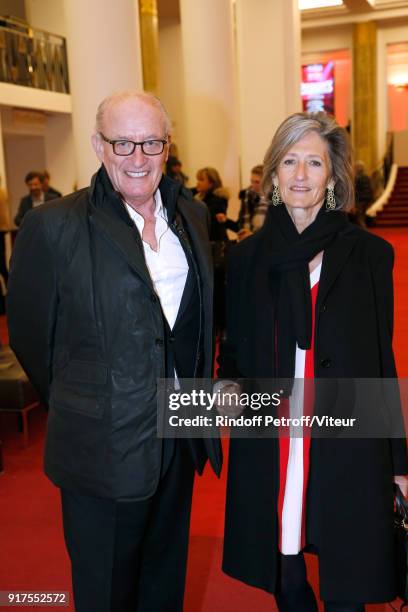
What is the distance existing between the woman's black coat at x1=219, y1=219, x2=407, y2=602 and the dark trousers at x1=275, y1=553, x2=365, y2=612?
0.04 meters

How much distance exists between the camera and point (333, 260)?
2074mm

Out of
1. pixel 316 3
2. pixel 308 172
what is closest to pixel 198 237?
pixel 308 172

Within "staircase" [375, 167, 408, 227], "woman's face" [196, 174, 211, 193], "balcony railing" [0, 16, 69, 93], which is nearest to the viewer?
"woman's face" [196, 174, 211, 193]

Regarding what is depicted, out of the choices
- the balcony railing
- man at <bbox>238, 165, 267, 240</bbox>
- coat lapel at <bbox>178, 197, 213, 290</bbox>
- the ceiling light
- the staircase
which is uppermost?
the ceiling light

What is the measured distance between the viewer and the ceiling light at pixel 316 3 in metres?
20.2

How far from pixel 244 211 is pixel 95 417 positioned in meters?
8.38

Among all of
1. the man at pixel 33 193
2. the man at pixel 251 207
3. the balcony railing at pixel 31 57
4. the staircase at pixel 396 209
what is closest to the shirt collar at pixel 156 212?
the man at pixel 251 207

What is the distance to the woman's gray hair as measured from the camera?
2.10 meters

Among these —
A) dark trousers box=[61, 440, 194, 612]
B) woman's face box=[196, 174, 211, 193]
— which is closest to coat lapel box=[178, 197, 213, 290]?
dark trousers box=[61, 440, 194, 612]

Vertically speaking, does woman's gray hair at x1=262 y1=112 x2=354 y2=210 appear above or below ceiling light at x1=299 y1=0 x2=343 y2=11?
below

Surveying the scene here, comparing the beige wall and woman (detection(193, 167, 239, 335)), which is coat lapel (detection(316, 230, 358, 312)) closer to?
woman (detection(193, 167, 239, 335))

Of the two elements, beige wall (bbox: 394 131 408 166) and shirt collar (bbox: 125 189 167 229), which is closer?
shirt collar (bbox: 125 189 167 229)

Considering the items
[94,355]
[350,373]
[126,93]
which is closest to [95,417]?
[94,355]

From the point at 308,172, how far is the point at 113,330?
30.5 inches
